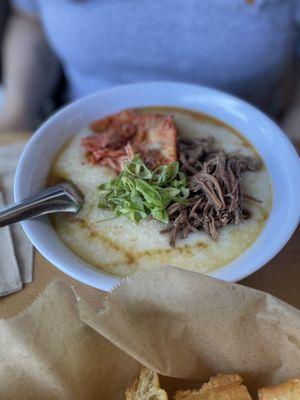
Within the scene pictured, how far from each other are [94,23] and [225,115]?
45 cm

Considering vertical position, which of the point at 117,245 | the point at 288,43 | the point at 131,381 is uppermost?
the point at 288,43

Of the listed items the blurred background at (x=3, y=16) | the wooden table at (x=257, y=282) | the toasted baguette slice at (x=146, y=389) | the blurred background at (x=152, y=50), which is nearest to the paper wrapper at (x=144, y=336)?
the toasted baguette slice at (x=146, y=389)

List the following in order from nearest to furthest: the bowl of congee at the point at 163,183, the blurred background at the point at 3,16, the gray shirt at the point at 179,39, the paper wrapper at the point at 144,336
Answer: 1. the paper wrapper at the point at 144,336
2. the bowl of congee at the point at 163,183
3. the gray shirt at the point at 179,39
4. the blurred background at the point at 3,16

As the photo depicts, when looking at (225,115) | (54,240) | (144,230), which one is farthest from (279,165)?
(54,240)

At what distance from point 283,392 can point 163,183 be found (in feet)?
1.35

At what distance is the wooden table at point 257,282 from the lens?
0.89 meters

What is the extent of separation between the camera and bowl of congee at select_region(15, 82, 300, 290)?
86 centimetres

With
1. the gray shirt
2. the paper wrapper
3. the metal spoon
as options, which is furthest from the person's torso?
the paper wrapper

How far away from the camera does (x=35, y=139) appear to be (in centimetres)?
103

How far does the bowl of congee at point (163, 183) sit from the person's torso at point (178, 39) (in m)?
0.20

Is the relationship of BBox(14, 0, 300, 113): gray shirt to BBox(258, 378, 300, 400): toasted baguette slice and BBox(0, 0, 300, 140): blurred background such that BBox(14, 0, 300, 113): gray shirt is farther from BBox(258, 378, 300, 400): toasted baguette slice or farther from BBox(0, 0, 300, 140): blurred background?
BBox(258, 378, 300, 400): toasted baguette slice

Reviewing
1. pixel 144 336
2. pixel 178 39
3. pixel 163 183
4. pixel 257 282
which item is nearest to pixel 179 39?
pixel 178 39

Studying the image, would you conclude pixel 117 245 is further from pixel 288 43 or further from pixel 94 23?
pixel 288 43

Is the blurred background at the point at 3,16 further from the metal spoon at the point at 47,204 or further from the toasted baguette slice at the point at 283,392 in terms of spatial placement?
the toasted baguette slice at the point at 283,392
